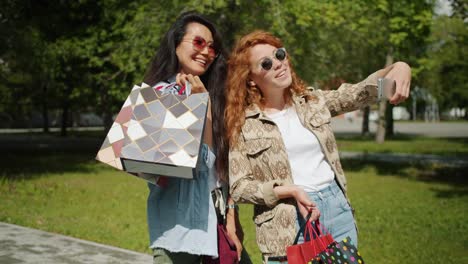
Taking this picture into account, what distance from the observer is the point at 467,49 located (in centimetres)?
1348

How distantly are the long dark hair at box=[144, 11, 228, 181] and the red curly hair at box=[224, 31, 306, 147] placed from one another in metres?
0.04

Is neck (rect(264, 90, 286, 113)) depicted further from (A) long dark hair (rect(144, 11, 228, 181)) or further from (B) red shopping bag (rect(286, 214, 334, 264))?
(B) red shopping bag (rect(286, 214, 334, 264))

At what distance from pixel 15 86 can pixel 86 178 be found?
5.57 m

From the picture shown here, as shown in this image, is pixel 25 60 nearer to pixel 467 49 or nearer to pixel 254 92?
pixel 467 49

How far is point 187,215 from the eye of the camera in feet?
9.38

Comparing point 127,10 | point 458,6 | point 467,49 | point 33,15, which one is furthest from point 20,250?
point 33,15

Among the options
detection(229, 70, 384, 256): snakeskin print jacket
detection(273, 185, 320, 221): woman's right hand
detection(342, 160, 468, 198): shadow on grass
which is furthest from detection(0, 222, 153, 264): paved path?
detection(342, 160, 468, 198): shadow on grass

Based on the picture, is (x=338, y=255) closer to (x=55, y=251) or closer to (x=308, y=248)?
→ (x=308, y=248)

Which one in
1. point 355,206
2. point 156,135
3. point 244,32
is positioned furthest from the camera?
point 244,32

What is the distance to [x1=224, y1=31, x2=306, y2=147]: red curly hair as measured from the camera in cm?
293

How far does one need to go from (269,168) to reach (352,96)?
0.59 metres

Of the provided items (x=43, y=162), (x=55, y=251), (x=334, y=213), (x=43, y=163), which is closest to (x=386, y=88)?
(x=334, y=213)

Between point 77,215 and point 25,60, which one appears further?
point 25,60

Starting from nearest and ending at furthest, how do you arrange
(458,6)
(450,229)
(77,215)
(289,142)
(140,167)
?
(140,167), (289,142), (450,229), (77,215), (458,6)
